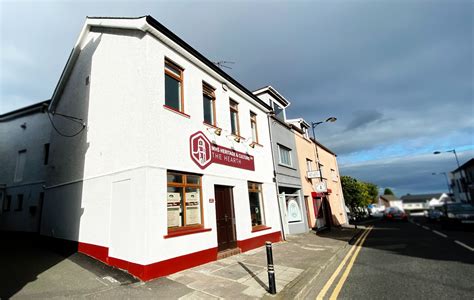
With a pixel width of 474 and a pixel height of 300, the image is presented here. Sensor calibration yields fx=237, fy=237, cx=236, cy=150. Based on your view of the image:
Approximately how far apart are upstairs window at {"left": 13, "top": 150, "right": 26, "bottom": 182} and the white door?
14.0 metres

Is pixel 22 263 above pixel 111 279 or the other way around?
above

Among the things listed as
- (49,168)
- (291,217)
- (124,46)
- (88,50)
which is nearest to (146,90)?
(124,46)

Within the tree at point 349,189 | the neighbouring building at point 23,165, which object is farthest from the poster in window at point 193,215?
the tree at point 349,189

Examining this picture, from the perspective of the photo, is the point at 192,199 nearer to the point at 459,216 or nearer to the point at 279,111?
the point at 279,111

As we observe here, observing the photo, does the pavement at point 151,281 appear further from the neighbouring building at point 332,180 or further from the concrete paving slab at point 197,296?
the neighbouring building at point 332,180

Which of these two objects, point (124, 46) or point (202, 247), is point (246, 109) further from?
point (202, 247)

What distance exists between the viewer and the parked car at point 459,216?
16750 millimetres

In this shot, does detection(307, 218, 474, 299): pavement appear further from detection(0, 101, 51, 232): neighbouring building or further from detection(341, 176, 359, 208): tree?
detection(341, 176, 359, 208): tree

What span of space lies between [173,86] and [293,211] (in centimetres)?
1120

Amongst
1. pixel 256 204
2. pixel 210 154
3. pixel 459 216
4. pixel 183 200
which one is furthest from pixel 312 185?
pixel 183 200

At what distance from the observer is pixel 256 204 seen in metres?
11.6

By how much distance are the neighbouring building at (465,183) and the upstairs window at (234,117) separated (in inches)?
2033

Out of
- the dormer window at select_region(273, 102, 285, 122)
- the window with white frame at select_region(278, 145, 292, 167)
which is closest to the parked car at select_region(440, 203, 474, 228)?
the window with white frame at select_region(278, 145, 292, 167)

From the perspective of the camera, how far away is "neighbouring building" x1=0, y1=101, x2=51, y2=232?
14.6m
